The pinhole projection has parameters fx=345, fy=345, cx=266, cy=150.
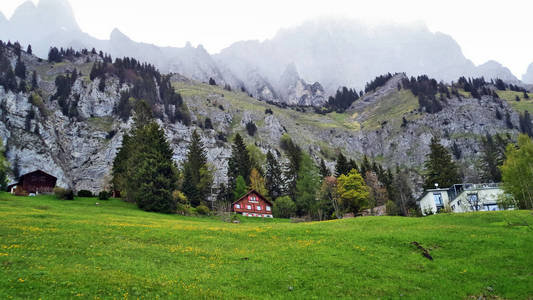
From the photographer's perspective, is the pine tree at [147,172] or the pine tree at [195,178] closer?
the pine tree at [147,172]

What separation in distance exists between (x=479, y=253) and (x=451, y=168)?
241 ft

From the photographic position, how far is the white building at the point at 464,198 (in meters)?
70.2

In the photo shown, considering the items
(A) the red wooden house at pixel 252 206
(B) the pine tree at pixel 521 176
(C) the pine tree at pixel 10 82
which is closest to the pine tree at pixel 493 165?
(B) the pine tree at pixel 521 176

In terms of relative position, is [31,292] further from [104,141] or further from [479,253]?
[104,141]

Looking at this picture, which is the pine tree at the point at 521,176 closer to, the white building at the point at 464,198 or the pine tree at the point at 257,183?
the white building at the point at 464,198

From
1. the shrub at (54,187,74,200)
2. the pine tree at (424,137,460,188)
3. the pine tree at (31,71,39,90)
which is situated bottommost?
the shrub at (54,187,74,200)

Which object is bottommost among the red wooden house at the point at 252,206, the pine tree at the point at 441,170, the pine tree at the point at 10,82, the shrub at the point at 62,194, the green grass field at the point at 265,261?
the green grass field at the point at 265,261

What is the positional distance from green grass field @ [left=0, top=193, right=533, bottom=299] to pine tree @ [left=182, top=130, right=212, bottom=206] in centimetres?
4806

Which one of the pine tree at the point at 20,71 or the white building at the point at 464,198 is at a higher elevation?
the pine tree at the point at 20,71

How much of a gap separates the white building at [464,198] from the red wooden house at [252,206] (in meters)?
38.1

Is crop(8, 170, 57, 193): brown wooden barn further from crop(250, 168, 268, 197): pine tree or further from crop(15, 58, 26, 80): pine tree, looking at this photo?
crop(15, 58, 26, 80): pine tree

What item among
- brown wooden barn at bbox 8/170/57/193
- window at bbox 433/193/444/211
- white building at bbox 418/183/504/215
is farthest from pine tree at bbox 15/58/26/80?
window at bbox 433/193/444/211

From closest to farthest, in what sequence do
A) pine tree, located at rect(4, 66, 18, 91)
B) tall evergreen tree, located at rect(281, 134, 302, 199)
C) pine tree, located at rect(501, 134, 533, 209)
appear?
pine tree, located at rect(501, 134, 533, 209) → tall evergreen tree, located at rect(281, 134, 302, 199) → pine tree, located at rect(4, 66, 18, 91)

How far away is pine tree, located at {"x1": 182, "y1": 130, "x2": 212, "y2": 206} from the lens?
81.7 meters
